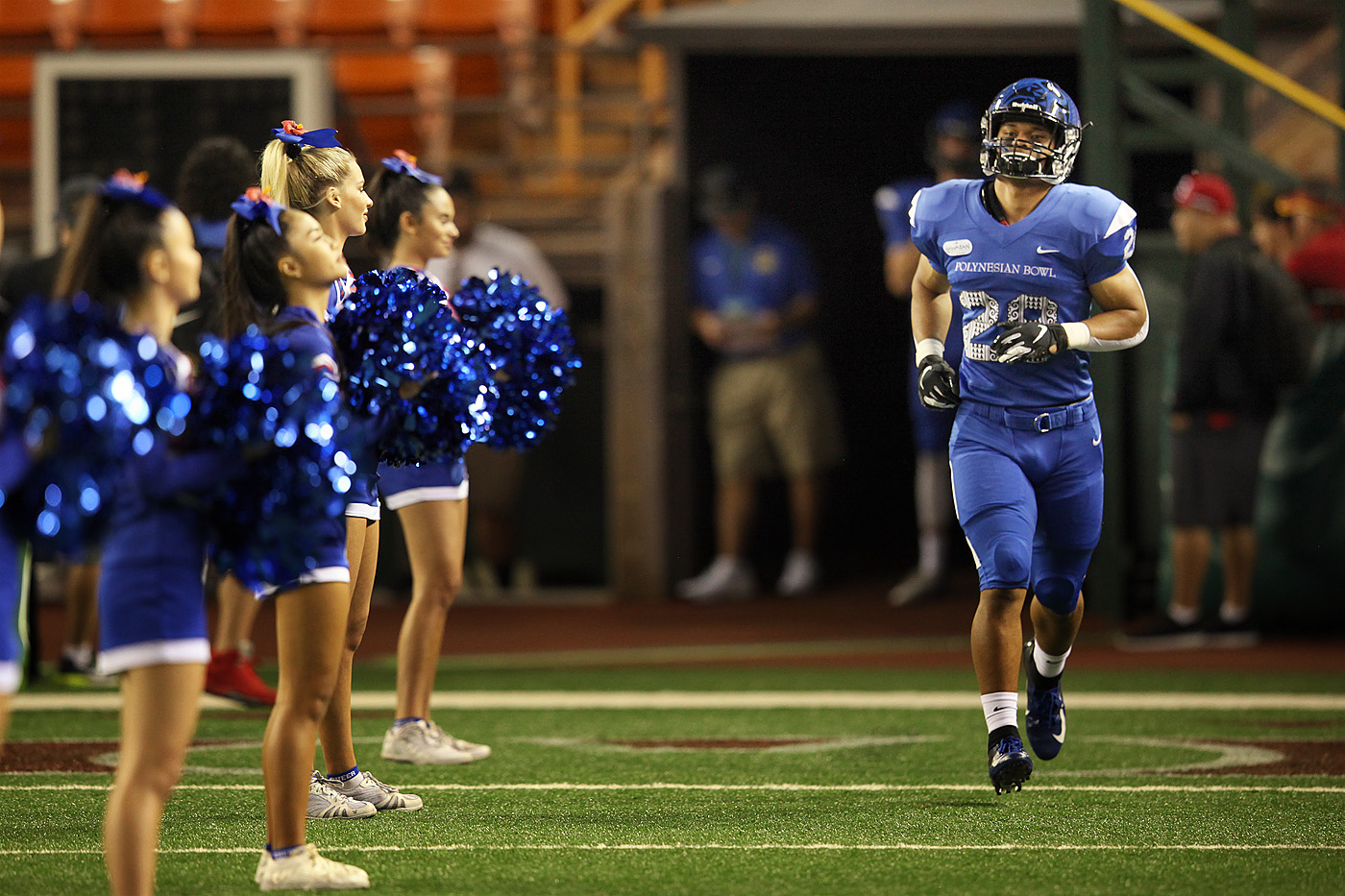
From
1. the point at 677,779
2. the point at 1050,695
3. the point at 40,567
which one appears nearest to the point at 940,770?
the point at 1050,695

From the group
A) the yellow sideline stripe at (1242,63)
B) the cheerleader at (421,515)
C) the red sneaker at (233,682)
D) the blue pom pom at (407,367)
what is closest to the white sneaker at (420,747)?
the cheerleader at (421,515)

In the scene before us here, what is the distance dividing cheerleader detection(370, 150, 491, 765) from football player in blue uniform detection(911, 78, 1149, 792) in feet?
4.62

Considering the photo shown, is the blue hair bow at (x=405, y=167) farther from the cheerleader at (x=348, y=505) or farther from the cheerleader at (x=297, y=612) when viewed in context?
the cheerleader at (x=297, y=612)

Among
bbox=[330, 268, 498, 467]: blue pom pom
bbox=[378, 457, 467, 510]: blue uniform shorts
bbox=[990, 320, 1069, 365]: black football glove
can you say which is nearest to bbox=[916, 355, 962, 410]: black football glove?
bbox=[990, 320, 1069, 365]: black football glove

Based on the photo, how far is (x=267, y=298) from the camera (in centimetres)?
375

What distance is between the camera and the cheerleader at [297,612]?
3.60 metres

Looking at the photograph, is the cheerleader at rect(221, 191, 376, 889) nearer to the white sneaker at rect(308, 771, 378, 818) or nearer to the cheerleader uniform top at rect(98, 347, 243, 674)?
the cheerleader uniform top at rect(98, 347, 243, 674)

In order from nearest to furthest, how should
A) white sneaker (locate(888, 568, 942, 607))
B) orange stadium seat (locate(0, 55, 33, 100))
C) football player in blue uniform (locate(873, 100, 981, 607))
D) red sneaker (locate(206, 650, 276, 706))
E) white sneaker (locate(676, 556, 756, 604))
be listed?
red sneaker (locate(206, 650, 276, 706)) < football player in blue uniform (locate(873, 100, 981, 607)) < white sneaker (locate(888, 568, 942, 607)) < white sneaker (locate(676, 556, 756, 604)) < orange stadium seat (locate(0, 55, 33, 100))

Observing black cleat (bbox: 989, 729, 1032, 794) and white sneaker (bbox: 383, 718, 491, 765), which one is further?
white sneaker (bbox: 383, 718, 491, 765)

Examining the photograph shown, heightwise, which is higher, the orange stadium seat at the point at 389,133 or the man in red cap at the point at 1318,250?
the orange stadium seat at the point at 389,133

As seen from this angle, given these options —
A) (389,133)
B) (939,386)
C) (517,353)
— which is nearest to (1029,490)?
(939,386)

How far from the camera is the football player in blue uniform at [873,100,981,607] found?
958cm

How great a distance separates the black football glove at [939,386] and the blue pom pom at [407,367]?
1.49 meters

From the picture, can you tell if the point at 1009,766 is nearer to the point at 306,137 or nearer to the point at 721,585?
the point at 306,137
